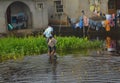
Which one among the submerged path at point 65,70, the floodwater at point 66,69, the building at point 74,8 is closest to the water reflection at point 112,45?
the floodwater at point 66,69

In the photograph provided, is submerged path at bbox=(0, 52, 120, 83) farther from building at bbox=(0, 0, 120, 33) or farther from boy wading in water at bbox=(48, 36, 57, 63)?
building at bbox=(0, 0, 120, 33)

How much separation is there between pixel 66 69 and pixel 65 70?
0.29 metres

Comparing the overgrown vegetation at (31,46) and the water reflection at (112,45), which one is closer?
the overgrown vegetation at (31,46)

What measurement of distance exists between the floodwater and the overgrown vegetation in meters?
1.13

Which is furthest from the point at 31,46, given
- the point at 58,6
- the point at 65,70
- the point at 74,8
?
the point at 58,6

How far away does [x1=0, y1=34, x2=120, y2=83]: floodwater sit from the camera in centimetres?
1842

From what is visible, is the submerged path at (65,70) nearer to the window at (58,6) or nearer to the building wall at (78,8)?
the building wall at (78,8)

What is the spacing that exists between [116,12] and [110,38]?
6929 mm

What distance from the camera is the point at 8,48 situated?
26.4 meters

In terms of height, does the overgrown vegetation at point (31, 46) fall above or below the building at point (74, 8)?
below

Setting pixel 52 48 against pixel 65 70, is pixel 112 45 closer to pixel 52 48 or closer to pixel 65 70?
pixel 52 48

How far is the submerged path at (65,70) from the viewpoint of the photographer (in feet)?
60.3

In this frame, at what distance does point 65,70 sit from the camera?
2055 cm

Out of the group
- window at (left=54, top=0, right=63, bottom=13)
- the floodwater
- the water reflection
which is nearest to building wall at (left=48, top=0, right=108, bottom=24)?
window at (left=54, top=0, right=63, bottom=13)
